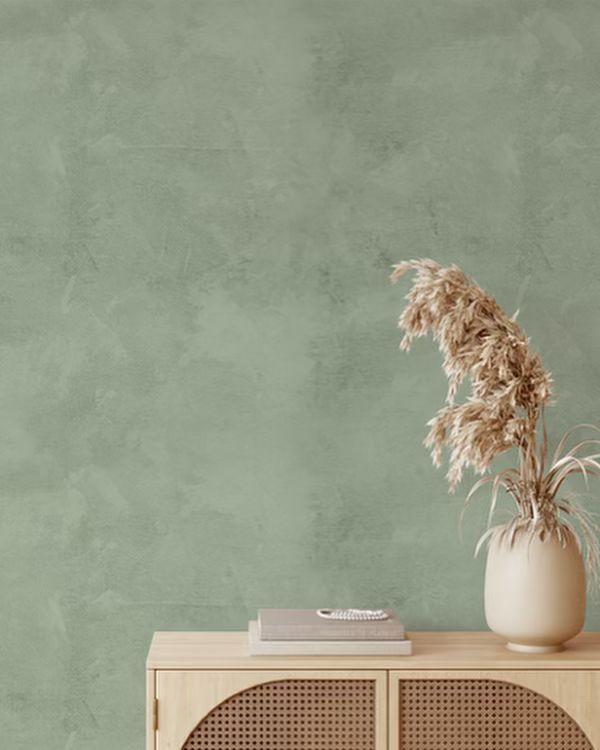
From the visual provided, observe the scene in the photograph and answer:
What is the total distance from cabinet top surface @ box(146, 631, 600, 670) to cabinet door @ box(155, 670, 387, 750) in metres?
0.02

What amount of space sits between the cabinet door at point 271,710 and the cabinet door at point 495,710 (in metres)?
0.06

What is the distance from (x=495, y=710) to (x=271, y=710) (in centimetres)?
46

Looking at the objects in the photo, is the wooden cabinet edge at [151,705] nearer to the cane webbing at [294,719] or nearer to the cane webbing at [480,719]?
the cane webbing at [294,719]

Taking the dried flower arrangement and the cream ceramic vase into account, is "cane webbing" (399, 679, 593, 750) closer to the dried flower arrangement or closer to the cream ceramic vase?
the cream ceramic vase

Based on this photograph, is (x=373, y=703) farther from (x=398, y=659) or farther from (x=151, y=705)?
(x=151, y=705)

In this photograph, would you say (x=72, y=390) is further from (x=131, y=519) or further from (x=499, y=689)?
(x=499, y=689)

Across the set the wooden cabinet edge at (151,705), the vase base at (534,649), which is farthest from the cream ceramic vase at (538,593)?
the wooden cabinet edge at (151,705)

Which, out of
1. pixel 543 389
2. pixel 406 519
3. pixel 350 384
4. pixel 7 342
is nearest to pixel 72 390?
pixel 7 342

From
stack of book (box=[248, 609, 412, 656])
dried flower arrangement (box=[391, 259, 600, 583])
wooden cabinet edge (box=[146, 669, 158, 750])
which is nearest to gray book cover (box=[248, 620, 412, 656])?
stack of book (box=[248, 609, 412, 656])

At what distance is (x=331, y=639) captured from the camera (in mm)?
2527

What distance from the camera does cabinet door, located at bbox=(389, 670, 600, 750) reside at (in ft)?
8.14

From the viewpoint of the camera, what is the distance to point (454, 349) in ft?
8.38

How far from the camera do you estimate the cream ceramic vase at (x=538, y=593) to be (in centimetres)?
252

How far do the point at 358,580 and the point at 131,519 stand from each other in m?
0.56
